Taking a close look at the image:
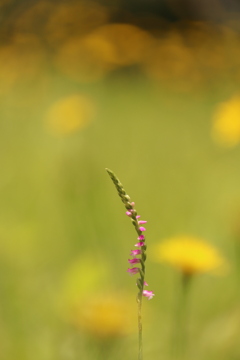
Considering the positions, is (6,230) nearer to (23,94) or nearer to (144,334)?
(144,334)

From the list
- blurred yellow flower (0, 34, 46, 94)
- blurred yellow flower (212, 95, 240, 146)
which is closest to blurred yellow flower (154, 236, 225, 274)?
blurred yellow flower (212, 95, 240, 146)

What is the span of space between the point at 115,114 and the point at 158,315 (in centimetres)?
103

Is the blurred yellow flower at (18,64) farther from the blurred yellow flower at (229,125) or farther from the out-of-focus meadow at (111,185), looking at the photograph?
the blurred yellow flower at (229,125)

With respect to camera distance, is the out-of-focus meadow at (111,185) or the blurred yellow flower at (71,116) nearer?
the out-of-focus meadow at (111,185)

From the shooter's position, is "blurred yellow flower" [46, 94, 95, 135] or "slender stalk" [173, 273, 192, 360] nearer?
"slender stalk" [173, 273, 192, 360]

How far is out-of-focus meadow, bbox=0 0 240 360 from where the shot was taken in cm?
45

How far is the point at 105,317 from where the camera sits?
0.36m

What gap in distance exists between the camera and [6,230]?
71cm

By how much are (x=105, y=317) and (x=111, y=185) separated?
569 mm

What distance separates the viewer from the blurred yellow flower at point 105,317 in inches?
13.9

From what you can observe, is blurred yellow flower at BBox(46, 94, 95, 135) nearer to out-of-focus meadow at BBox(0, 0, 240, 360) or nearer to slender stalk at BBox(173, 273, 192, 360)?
out-of-focus meadow at BBox(0, 0, 240, 360)

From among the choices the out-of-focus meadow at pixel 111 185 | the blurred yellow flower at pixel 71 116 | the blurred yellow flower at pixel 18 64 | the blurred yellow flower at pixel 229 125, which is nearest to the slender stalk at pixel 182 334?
the out-of-focus meadow at pixel 111 185

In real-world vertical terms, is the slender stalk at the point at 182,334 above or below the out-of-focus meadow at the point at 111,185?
below

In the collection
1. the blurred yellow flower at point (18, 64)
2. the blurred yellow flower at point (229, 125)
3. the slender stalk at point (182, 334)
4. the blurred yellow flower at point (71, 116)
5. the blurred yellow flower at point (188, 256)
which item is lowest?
the slender stalk at point (182, 334)
